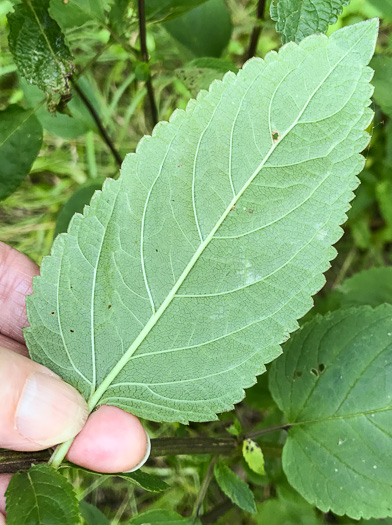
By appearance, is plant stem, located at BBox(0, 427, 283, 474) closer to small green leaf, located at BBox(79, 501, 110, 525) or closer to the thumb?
the thumb

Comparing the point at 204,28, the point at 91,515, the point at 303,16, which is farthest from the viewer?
the point at 204,28

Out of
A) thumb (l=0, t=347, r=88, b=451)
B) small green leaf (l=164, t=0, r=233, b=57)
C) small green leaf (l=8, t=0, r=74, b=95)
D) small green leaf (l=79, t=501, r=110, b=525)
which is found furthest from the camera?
small green leaf (l=164, t=0, r=233, b=57)

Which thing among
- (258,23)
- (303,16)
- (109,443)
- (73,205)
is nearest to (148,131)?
(73,205)

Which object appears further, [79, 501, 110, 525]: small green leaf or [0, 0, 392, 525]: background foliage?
[79, 501, 110, 525]: small green leaf

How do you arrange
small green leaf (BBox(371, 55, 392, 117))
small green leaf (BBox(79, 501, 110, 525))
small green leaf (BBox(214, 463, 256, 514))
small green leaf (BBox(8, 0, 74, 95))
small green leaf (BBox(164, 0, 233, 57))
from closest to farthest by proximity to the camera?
small green leaf (BBox(8, 0, 74, 95))
small green leaf (BBox(214, 463, 256, 514))
small green leaf (BBox(371, 55, 392, 117))
small green leaf (BBox(79, 501, 110, 525))
small green leaf (BBox(164, 0, 233, 57))

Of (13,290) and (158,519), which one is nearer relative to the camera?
(158,519)

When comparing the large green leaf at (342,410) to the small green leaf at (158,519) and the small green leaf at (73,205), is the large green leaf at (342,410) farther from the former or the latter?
the small green leaf at (73,205)

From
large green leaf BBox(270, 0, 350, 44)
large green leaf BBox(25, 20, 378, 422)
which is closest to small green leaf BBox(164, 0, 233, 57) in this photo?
large green leaf BBox(270, 0, 350, 44)

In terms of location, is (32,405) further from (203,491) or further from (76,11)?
(76,11)
